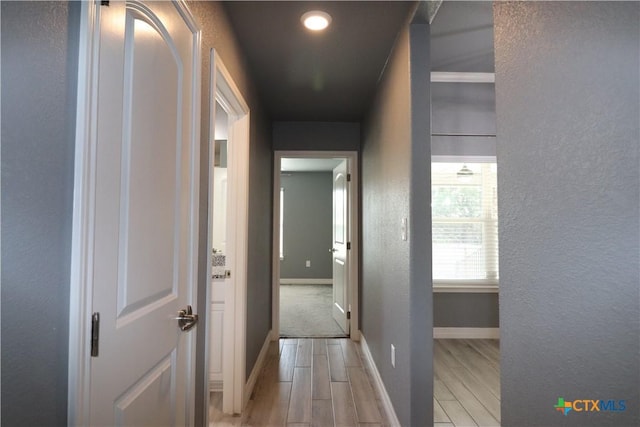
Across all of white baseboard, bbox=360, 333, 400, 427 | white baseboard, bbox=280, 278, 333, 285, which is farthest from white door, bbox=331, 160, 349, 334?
white baseboard, bbox=280, 278, 333, 285

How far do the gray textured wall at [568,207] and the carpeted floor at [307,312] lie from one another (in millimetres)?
3221

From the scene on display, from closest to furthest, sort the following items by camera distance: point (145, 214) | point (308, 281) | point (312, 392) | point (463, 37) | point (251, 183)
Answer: point (145, 214), point (463, 37), point (312, 392), point (251, 183), point (308, 281)

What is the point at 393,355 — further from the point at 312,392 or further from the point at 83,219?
the point at 83,219

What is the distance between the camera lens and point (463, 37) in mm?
2365

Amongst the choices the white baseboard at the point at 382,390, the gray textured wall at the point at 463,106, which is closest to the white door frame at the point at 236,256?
the white baseboard at the point at 382,390

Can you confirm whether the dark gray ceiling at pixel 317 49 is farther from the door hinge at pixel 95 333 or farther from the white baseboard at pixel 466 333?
the white baseboard at pixel 466 333

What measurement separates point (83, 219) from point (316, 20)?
1.69 meters

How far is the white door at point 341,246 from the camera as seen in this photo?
383cm

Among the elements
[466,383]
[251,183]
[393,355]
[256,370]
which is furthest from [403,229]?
[256,370]

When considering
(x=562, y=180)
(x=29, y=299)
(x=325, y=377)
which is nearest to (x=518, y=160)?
(x=562, y=180)

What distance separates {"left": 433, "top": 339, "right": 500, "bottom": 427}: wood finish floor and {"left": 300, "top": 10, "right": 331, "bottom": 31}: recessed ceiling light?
8.32 ft

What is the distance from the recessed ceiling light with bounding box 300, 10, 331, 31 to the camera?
1854mm

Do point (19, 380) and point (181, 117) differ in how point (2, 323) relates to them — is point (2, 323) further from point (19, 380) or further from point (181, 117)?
point (181, 117)

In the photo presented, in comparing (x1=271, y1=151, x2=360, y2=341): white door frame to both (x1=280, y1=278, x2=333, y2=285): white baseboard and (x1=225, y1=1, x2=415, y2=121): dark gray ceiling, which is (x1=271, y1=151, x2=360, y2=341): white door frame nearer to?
(x1=225, y1=1, x2=415, y2=121): dark gray ceiling
